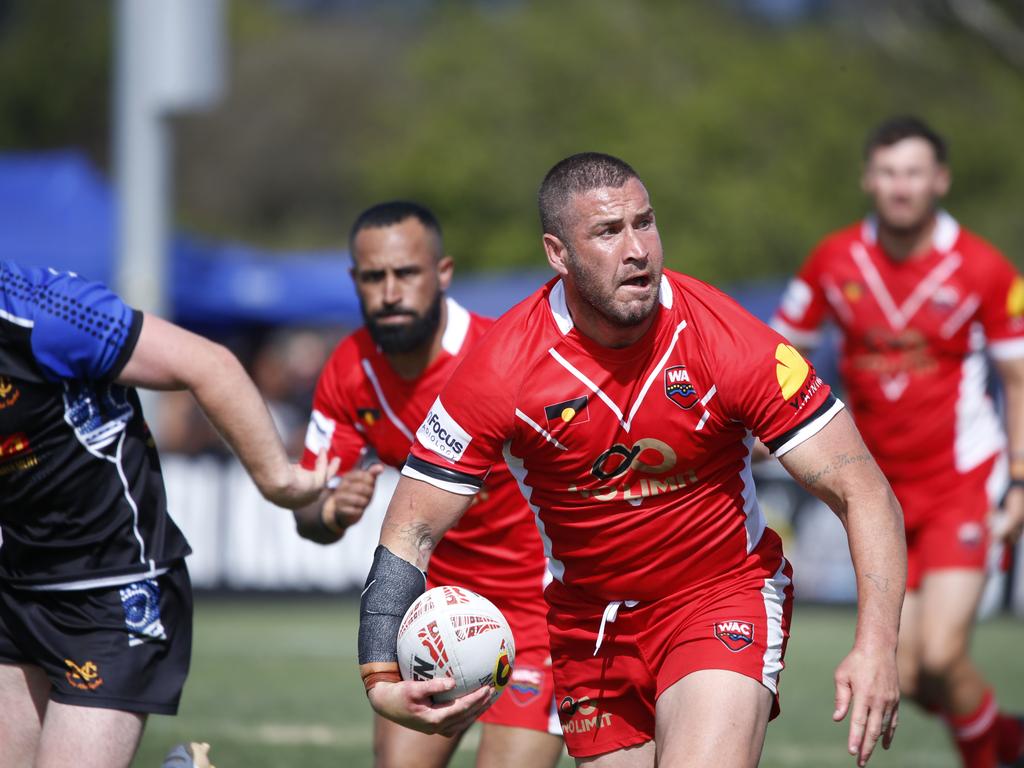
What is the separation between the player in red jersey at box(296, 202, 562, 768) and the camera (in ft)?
17.7

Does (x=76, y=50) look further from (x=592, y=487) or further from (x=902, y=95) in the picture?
(x=592, y=487)

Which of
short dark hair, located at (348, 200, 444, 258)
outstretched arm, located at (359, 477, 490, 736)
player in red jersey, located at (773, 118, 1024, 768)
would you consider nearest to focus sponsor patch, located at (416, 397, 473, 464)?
outstretched arm, located at (359, 477, 490, 736)

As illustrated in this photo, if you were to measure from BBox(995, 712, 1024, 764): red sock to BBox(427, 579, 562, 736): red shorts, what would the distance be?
2.60 meters

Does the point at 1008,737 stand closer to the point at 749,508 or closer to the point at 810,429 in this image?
the point at 749,508

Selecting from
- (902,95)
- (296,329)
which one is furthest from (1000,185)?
(296,329)

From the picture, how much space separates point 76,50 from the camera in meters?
51.1

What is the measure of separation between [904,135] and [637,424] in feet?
11.2

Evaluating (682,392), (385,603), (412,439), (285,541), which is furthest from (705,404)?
(285,541)

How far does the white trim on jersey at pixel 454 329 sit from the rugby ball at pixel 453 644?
1.63 metres

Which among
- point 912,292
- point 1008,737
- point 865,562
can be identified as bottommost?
point 1008,737

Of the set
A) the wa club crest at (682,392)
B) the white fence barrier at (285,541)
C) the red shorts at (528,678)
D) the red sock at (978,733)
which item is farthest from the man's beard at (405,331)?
the white fence barrier at (285,541)

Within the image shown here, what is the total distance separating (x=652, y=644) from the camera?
4477 mm

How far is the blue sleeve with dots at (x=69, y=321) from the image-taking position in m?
4.18

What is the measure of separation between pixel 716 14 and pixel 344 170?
19585 millimetres
